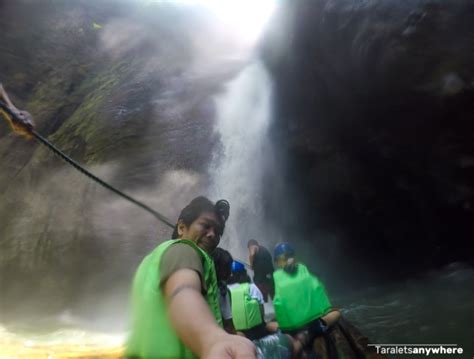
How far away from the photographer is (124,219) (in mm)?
9781

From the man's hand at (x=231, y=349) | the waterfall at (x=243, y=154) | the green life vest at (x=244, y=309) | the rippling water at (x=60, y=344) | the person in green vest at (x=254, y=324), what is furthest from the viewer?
the waterfall at (x=243, y=154)

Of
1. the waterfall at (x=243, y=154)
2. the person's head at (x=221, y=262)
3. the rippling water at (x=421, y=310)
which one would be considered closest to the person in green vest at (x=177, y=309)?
the person's head at (x=221, y=262)

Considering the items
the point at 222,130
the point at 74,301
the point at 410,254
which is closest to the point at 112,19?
the point at 222,130

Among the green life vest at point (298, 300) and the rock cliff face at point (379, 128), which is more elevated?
the rock cliff face at point (379, 128)

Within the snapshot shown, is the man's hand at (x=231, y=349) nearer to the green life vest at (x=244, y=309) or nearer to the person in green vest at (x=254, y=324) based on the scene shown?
the person in green vest at (x=254, y=324)

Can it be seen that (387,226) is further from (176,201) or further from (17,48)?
(17,48)

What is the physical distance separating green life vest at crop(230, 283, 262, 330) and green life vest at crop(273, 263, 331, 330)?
0.94 feet

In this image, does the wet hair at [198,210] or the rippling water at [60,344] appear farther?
the rippling water at [60,344]

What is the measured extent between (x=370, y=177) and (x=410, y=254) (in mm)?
2554

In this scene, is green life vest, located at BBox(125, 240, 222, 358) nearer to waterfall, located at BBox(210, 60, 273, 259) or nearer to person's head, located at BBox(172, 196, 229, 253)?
person's head, located at BBox(172, 196, 229, 253)

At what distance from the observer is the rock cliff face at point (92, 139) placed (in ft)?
30.8

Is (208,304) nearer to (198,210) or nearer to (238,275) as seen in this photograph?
(198,210)

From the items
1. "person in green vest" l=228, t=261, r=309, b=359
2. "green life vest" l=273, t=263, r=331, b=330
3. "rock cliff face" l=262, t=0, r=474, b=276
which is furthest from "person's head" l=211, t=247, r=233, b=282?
"rock cliff face" l=262, t=0, r=474, b=276

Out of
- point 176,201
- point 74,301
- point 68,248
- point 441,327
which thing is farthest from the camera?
point 176,201
